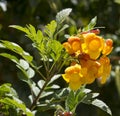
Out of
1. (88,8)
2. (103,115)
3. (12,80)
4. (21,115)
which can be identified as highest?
(88,8)

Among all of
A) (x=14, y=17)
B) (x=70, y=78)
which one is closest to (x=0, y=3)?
(x=14, y=17)

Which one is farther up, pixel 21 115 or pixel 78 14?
pixel 78 14

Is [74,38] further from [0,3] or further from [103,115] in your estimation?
[103,115]

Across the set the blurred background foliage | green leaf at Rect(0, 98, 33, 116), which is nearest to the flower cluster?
green leaf at Rect(0, 98, 33, 116)

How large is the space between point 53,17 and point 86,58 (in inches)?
35.4

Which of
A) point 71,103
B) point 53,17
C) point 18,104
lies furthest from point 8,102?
point 53,17

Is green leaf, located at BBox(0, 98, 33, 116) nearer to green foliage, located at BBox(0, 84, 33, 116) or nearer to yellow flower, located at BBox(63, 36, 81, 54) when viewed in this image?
green foliage, located at BBox(0, 84, 33, 116)

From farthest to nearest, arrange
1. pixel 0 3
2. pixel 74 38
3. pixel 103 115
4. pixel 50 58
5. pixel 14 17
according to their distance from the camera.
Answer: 1. pixel 103 115
2. pixel 14 17
3. pixel 0 3
4. pixel 50 58
5. pixel 74 38

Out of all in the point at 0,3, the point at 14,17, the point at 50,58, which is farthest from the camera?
the point at 14,17

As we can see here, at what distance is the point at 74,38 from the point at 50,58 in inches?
5.0

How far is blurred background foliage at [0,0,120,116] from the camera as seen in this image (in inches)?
66.2

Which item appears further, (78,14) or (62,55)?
(78,14)

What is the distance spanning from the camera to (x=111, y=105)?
221 centimetres

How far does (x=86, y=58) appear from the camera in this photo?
0.90m
